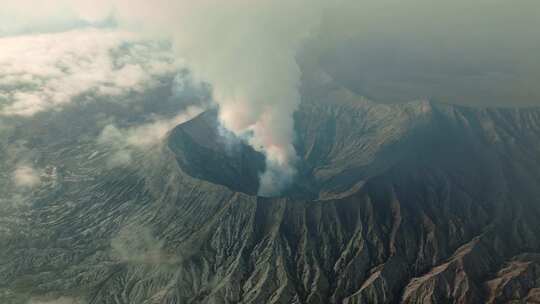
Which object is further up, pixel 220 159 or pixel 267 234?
pixel 220 159

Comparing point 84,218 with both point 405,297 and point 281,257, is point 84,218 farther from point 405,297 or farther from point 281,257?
point 405,297

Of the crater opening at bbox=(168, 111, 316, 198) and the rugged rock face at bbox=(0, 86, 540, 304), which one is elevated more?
the crater opening at bbox=(168, 111, 316, 198)

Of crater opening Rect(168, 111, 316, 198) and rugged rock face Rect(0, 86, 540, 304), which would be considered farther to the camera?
crater opening Rect(168, 111, 316, 198)

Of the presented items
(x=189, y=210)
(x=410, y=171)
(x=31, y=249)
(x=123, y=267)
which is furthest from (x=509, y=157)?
(x=31, y=249)

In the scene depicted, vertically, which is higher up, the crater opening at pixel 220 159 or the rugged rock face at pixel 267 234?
the crater opening at pixel 220 159

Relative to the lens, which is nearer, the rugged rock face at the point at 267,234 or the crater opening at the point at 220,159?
the rugged rock face at the point at 267,234

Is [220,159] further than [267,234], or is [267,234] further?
[220,159]

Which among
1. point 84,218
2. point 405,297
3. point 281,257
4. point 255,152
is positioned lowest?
point 405,297

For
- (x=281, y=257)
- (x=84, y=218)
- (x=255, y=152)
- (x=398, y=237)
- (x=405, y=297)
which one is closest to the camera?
(x=405, y=297)
